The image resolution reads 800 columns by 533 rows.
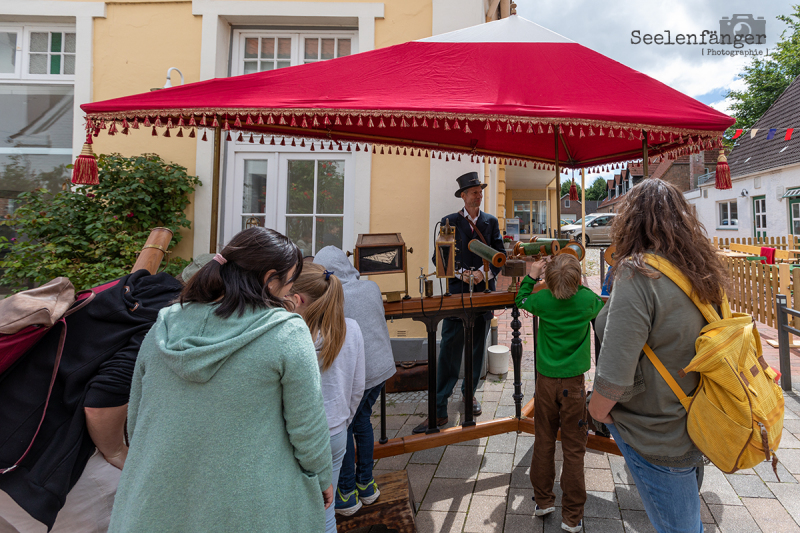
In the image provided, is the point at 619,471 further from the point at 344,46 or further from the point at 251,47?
the point at 251,47

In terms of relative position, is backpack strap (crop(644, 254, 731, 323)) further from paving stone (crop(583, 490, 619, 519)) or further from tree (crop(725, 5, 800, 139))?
tree (crop(725, 5, 800, 139))

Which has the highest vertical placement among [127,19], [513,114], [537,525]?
[127,19]

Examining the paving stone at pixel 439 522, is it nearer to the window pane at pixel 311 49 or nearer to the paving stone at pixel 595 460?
the paving stone at pixel 595 460

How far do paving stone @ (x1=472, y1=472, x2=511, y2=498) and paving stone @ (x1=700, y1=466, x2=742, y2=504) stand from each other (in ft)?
3.73

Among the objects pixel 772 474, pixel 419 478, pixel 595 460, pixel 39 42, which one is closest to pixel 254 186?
pixel 39 42

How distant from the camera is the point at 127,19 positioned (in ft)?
15.5

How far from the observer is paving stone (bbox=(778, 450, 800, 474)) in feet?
8.61

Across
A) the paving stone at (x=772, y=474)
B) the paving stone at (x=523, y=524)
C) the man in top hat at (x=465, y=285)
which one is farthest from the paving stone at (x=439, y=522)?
the paving stone at (x=772, y=474)

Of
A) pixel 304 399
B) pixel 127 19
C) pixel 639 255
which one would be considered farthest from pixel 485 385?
pixel 127 19

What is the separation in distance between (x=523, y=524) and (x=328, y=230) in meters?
3.58

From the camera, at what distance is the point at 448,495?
250 cm

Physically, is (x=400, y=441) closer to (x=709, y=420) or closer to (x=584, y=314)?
(x=584, y=314)

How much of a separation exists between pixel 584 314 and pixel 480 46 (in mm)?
2062

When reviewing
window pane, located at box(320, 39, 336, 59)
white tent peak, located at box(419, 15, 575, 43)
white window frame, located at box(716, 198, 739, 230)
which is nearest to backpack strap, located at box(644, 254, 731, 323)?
white tent peak, located at box(419, 15, 575, 43)
